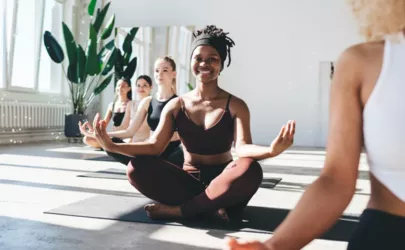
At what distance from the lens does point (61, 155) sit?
16.8ft

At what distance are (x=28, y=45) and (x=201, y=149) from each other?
5.82 meters

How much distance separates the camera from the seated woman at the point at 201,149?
6.59 feet

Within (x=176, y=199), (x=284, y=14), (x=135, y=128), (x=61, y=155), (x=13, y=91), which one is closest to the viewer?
(x=176, y=199)

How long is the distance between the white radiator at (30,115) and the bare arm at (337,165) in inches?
250

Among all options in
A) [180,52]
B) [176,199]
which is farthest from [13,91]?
[176,199]

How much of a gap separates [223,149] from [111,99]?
6.49m

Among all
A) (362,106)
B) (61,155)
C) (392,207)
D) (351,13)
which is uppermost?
(351,13)

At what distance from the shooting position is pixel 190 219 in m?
2.11

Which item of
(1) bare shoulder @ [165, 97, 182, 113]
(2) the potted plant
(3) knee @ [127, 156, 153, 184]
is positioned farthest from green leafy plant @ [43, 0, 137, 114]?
(3) knee @ [127, 156, 153, 184]

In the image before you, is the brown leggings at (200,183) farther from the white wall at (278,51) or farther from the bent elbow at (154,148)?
the white wall at (278,51)

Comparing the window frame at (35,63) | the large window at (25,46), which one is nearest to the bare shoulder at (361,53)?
the window frame at (35,63)

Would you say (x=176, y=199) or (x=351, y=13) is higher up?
(x=351, y=13)

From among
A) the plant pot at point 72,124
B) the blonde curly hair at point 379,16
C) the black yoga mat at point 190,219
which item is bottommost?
the plant pot at point 72,124

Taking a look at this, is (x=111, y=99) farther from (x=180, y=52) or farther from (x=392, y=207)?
(x=392, y=207)
